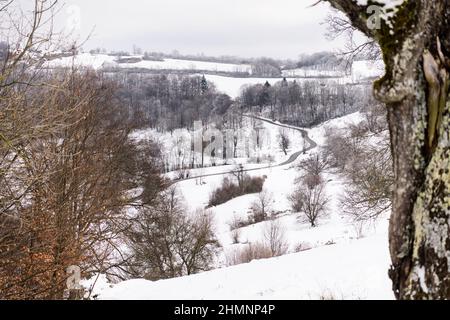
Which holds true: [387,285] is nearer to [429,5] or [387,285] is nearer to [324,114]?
[429,5]

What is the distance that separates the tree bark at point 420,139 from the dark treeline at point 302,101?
10205 cm

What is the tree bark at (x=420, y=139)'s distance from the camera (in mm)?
2869

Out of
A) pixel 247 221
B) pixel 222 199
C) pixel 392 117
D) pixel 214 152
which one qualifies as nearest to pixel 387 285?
pixel 392 117

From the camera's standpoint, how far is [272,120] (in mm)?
107000

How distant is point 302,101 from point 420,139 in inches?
4453

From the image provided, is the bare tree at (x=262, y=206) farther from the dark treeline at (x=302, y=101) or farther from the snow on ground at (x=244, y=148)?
the dark treeline at (x=302, y=101)

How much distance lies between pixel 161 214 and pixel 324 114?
8964 centimetres

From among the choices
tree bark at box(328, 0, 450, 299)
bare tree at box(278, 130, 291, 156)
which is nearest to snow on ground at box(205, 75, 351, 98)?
bare tree at box(278, 130, 291, 156)

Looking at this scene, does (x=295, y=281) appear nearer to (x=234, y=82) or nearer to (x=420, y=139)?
(x=420, y=139)

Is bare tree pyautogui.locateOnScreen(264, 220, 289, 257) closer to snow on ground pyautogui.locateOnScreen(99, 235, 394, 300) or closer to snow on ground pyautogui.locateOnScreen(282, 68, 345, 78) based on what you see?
snow on ground pyautogui.locateOnScreen(99, 235, 394, 300)

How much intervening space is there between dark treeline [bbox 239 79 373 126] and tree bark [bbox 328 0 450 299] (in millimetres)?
102054

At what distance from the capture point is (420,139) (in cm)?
299
